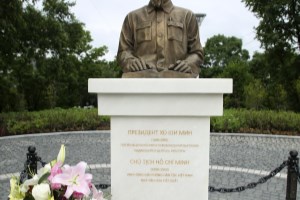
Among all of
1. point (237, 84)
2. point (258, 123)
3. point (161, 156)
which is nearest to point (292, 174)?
point (161, 156)

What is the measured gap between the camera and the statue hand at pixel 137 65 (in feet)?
14.6

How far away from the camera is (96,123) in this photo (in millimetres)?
16578

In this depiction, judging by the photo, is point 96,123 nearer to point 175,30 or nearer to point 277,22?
point 175,30

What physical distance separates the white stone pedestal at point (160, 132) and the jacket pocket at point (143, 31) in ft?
2.79

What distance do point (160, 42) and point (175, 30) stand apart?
0.70ft

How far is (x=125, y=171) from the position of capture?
4199 millimetres

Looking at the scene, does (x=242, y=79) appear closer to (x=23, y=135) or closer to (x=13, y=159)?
(x=23, y=135)

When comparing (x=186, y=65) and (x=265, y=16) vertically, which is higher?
(x=265, y=16)

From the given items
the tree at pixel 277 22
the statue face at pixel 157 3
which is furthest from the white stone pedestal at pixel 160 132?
the tree at pixel 277 22

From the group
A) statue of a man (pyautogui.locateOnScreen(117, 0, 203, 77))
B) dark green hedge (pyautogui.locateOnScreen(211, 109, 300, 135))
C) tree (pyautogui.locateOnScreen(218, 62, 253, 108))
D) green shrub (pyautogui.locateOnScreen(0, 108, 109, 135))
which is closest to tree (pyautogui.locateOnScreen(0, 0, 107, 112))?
green shrub (pyautogui.locateOnScreen(0, 108, 109, 135))

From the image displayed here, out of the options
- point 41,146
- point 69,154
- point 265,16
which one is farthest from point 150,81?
point 265,16

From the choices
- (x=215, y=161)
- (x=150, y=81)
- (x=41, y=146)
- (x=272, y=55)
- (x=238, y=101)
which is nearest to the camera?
(x=150, y=81)

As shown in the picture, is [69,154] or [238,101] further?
[238,101]

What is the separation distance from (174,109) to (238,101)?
873 inches
